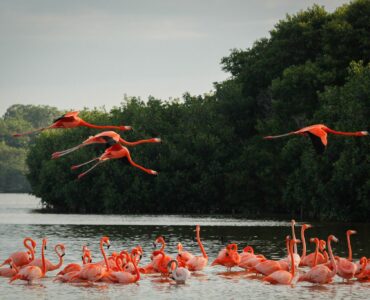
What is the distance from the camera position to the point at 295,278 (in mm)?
29188

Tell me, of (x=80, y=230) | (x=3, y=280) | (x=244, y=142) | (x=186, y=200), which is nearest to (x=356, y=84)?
(x=80, y=230)

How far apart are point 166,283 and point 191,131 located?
60.8 metres

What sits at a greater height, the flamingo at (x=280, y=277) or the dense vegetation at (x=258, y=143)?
the dense vegetation at (x=258, y=143)

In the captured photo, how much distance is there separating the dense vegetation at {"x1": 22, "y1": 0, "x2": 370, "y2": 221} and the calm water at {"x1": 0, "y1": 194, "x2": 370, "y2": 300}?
418 cm

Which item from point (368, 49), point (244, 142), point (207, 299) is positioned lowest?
point (207, 299)

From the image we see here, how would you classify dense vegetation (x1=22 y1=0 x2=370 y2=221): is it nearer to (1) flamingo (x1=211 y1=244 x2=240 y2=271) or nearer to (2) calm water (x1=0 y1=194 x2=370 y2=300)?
(2) calm water (x1=0 y1=194 x2=370 y2=300)

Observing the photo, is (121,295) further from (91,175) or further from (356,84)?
(91,175)

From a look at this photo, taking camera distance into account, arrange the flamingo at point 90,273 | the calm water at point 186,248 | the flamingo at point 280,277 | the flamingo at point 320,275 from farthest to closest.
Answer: the flamingo at point 280,277 < the flamingo at point 320,275 < the flamingo at point 90,273 < the calm water at point 186,248

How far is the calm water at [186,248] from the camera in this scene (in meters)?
25.5

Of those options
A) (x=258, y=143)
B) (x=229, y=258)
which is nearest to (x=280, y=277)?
(x=229, y=258)

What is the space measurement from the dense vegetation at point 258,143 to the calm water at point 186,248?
418 centimetres

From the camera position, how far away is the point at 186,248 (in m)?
42.8

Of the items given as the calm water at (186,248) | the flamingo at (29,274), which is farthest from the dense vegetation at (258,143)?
the flamingo at (29,274)

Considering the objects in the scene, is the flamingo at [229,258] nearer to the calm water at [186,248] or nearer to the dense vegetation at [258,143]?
the calm water at [186,248]
